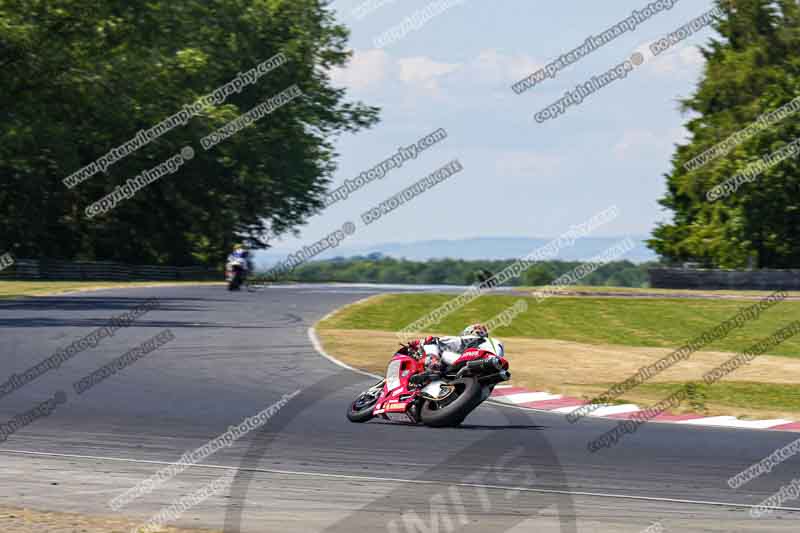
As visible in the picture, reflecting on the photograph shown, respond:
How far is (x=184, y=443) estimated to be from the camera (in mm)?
13508

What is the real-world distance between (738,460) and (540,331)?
2085 cm

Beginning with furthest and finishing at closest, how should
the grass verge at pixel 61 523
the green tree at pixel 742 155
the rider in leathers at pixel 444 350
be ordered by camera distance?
the green tree at pixel 742 155
the rider in leathers at pixel 444 350
the grass verge at pixel 61 523

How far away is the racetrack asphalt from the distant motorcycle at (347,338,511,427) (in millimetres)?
238

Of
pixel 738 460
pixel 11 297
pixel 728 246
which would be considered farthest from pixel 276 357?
pixel 728 246

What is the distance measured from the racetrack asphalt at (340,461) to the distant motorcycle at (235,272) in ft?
72.6

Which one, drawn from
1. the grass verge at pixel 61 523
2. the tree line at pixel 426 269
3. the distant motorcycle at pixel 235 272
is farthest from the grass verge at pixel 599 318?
the tree line at pixel 426 269

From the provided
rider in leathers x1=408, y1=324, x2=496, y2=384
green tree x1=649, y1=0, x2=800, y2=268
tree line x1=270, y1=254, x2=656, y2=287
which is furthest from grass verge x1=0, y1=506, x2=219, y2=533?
tree line x1=270, y1=254, x2=656, y2=287

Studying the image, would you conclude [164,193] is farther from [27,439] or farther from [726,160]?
[27,439]

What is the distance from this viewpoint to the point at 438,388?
48.9ft

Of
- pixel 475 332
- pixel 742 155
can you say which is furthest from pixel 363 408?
pixel 742 155

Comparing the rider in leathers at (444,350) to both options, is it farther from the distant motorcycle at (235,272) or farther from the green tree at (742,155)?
the green tree at (742,155)

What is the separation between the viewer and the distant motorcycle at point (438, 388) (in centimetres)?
1460

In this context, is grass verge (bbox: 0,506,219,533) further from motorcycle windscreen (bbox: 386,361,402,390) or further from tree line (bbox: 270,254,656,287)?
tree line (bbox: 270,254,656,287)

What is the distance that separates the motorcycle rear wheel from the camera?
1457 centimetres
